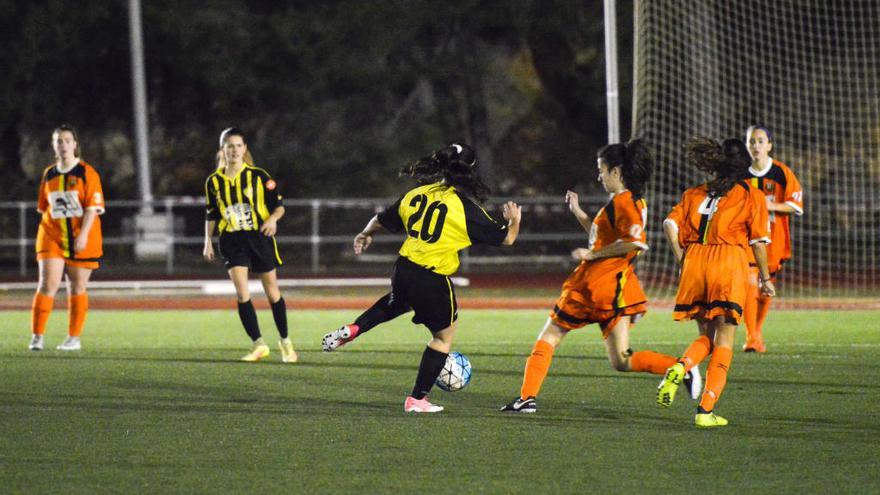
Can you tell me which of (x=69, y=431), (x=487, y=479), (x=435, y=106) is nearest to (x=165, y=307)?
(x=69, y=431)

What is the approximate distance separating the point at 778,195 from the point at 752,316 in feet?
3.58

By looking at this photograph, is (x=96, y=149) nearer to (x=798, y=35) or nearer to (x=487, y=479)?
(x=798, y=35)

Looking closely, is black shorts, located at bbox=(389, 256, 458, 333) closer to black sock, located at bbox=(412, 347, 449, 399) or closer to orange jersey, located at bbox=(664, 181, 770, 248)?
black sock, located at bbox=(412, 347, 449, 399)

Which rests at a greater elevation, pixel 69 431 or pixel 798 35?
pixel 798 35

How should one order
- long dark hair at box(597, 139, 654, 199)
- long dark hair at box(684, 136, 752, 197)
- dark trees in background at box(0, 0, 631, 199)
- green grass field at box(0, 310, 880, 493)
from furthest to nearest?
dark trees in background at box(0, 0, 631, 199), long dark hair at box(597, 139, 654, 199), long dark hair at box(684, 136, 752, 197), green grass field at box(0, 310, 880, 493)

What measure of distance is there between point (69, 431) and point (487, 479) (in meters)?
2.62

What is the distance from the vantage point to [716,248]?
25.7 ft

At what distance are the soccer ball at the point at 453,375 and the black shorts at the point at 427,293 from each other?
39 centimetres

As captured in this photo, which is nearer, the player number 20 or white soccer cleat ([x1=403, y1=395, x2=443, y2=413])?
the player number 20

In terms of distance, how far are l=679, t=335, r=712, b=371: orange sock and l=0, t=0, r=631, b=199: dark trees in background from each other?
22.3 meters

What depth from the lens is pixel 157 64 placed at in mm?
30297

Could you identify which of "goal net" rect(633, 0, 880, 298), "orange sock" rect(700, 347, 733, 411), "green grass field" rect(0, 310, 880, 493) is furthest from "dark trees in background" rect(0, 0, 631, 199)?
"orange sock" rect(700, 347, 733, 411)

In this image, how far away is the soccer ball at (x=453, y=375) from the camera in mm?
8414

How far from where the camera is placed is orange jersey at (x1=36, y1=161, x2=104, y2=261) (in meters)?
12.0
